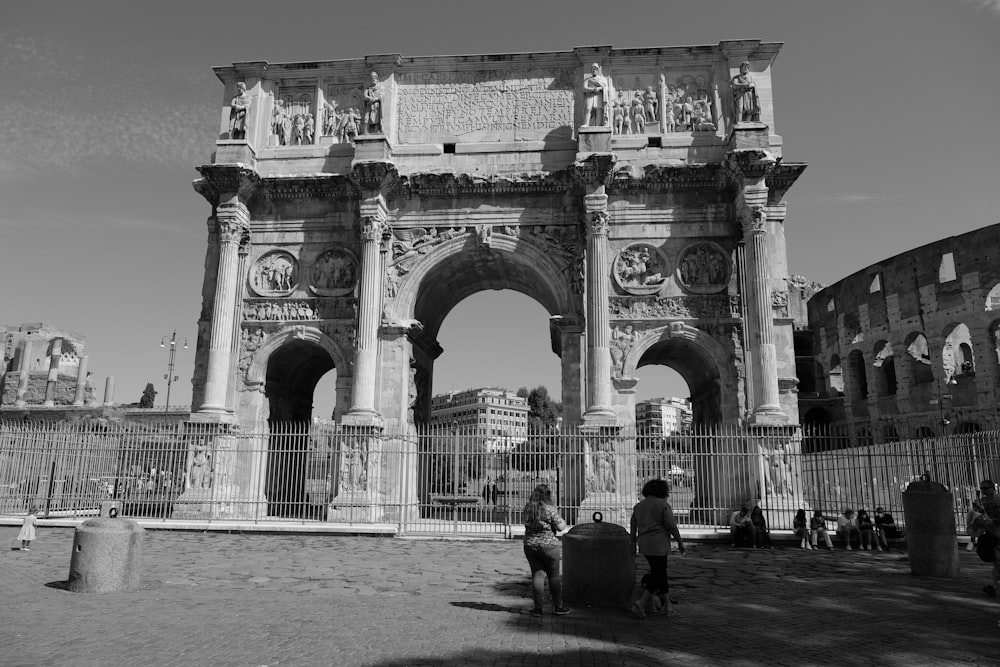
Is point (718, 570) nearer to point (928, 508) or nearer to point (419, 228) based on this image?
point (928, 508)

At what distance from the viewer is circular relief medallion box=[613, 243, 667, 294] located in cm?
1909

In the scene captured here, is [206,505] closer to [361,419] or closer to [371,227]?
[361,419]

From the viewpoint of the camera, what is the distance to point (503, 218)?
1964 cm

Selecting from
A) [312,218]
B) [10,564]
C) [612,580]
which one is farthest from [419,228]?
[612,580]

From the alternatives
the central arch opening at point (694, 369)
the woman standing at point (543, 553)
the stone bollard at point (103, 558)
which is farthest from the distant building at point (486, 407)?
the woman standing at point (543, 553)

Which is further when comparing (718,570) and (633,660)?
(718,570)

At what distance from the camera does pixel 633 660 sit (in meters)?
5.31

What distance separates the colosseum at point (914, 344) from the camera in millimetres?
31766

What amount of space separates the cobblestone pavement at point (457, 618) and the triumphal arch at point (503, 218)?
311 inches

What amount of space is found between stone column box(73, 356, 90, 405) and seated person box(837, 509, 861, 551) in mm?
56785

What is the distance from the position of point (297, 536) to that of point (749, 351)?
11749 millimetres

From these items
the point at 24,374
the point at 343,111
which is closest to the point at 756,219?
the point at 343,111

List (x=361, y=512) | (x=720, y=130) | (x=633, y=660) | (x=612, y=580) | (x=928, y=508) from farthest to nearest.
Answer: (x=720, y=130)
(x=361, y=512)
(x=928, y=508)
(x=612, y=580)
(x=633, y=660)

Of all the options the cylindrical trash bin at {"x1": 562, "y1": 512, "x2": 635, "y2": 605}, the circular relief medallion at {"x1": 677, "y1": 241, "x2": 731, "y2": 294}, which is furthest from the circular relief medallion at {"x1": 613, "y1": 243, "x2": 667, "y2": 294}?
the cylindrical trash bin at {"x1": 562, "y1": 512, "x2": 635, "y2": 605}
